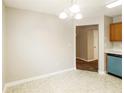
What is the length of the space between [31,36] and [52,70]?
163cm

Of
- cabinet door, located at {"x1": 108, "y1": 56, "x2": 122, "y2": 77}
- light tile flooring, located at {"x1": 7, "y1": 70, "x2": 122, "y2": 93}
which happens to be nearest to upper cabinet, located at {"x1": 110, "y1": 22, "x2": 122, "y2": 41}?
cabinet door, located at {"x1": 108, "y1": 56, "x2": 122, "y2": 77}

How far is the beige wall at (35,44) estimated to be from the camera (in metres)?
3.45

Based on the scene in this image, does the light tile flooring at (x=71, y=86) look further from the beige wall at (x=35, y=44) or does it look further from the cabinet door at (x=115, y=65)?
the beige wall at (x=35, y=44)

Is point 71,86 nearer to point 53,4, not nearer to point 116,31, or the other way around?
→ point 53,4

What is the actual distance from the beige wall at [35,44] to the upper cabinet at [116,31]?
1.73 metres

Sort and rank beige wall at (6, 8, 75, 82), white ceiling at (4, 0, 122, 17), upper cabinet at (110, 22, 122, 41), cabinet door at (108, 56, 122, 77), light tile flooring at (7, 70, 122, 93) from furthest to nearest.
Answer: upper cabinet at (110, 22, 122, 41), cabinet door at (108, 56, 122, 77), beige wall at (6, 8, 75, 82), light tile flooring at (7, 70, 122, 93), white ceiling at (4, 0, 122, 17)

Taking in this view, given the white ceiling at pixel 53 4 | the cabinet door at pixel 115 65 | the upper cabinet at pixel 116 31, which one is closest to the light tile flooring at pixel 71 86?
the cabinet door at pixel 115 65

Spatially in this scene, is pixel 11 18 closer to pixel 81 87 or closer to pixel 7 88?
pixel 7 88

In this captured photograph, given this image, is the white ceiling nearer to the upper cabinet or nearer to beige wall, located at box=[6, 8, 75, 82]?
beige wall, located at box=[6, 8, 75, 82]

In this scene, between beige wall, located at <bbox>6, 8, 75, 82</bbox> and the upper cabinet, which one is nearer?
beige wall, located at <bbox>6, 8, 75, 82</bbox>

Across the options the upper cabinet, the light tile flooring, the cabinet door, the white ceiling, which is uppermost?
the white ceiling

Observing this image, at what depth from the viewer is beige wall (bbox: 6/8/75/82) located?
3.45 meters

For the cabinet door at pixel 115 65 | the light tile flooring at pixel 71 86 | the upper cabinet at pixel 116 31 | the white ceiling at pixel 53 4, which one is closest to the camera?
the white ceiling at pixel 53 4

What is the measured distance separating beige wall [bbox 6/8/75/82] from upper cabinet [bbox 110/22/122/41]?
5.68 feet
